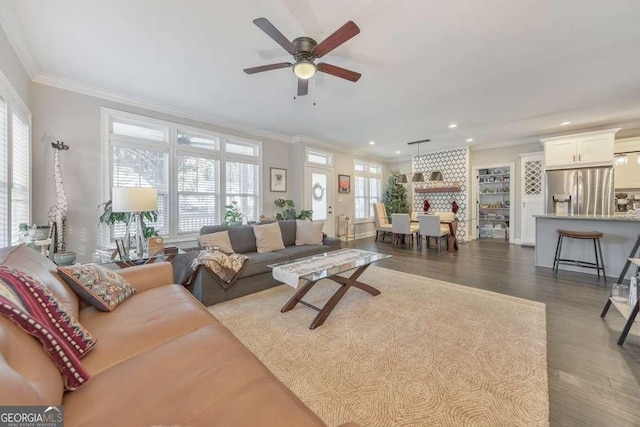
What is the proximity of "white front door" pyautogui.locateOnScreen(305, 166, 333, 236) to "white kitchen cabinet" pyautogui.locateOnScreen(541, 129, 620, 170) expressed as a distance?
4.93 m

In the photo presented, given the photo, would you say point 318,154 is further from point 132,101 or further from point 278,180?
point 132,101

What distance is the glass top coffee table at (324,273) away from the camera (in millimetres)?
2333

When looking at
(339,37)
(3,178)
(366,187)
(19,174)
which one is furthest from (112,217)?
(366,187)

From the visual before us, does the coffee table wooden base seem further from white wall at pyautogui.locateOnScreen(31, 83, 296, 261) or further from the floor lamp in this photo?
white wall at pyautogui.locateOnScreen(31, 83, 296, 261)

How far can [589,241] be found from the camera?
385 centimetres

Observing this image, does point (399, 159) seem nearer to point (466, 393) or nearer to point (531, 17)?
point (531, 17)

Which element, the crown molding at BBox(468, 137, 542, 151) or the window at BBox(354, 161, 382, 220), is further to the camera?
the window at BBox(354, 161, 382, 220)

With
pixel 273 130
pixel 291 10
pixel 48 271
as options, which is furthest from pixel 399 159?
pixel 48 271

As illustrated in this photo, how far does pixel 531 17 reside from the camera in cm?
212

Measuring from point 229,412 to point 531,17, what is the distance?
338 centimetres

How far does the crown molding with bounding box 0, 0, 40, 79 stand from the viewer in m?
2.03

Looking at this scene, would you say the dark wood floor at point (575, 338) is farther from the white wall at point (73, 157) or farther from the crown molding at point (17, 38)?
the crown molding at point (17, 38)

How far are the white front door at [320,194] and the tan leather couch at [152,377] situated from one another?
4805 mm

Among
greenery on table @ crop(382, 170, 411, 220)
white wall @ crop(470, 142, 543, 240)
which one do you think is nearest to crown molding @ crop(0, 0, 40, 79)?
greenery on table @ crop(382, 170, 411, 220)
